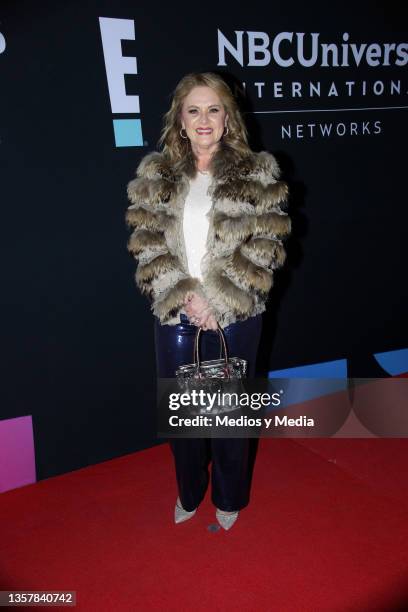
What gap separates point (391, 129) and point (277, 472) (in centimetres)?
215

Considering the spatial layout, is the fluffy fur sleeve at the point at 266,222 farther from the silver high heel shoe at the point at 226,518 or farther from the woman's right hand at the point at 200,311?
the silver high heel shoe at the point at 226,518

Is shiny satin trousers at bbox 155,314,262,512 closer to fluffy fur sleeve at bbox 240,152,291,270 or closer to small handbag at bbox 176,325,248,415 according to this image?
small handbag at bbox 176,325,248,415

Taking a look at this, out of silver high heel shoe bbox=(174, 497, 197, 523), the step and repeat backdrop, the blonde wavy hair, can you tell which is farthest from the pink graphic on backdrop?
the blonde wavy hair

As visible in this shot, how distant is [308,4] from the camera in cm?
300

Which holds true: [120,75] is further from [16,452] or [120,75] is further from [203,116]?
[16,452]

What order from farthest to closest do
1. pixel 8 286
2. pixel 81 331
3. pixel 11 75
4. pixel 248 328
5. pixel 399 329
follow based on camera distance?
1. pixel 399 329
2. pixel 81 331
3. pixel 8 286
4. pixel 11 75
5. pixel 248 328

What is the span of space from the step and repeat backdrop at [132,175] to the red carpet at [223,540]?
1.13 ft

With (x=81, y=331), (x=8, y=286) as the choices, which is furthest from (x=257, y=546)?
(x=8, y=286)

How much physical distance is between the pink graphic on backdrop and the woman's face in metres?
1.58

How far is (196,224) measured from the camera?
215cm

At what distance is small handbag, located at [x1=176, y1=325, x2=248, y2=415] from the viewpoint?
6.89 ft

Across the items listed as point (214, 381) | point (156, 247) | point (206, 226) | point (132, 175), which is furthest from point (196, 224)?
point (132, 175)

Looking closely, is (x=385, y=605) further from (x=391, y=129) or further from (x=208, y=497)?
(x=391, y=129)

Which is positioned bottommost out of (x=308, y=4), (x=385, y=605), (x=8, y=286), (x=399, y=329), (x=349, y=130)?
(x=385, y=605)
